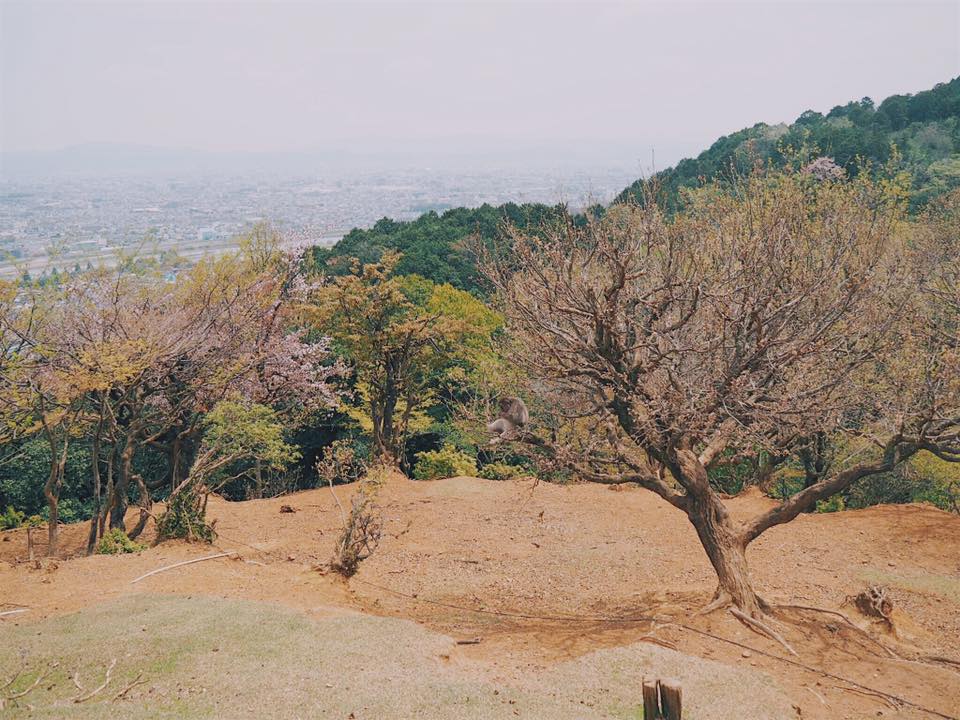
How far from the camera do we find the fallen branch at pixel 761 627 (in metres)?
10.2

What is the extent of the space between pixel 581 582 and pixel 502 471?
9035mm

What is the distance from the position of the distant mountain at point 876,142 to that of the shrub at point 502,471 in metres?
19.7

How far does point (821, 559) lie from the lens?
15.5m

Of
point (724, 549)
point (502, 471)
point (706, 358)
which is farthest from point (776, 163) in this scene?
point (724, 549)

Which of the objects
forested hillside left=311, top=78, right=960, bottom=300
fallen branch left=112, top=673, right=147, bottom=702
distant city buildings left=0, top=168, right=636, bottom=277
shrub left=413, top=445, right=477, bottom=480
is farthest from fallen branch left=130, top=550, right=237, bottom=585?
forested hillside left=311, top=78, right=960, bottom=300

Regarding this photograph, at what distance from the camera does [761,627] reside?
34.9 feet

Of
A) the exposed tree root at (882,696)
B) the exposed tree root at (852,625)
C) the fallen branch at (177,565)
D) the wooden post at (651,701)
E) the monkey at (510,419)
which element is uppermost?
the monkey at (510,419)

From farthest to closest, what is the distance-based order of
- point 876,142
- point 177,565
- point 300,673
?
1. point 876,142
2. point 177,565
3. point 300,673

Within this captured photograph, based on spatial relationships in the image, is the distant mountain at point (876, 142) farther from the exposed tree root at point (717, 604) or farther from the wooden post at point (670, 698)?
the wooden post at point (670, 698)

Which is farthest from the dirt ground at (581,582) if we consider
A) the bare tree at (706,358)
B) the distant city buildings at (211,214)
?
the distant city buildings at (211,214)

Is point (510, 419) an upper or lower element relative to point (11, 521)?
upper

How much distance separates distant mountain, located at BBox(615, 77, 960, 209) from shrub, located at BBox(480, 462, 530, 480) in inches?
774

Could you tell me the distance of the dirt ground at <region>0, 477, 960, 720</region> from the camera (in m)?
9.54

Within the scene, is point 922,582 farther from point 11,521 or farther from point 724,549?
point 11,521
